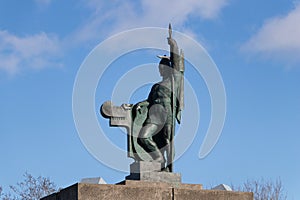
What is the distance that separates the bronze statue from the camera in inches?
488

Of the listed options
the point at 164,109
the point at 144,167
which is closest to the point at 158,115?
the point at 164,109

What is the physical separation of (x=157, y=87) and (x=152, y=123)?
2.44ft

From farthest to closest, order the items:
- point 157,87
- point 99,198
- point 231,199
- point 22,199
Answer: point 22,199
point 157,87
point 231,199
point 99,198

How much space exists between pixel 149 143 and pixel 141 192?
1237 mm

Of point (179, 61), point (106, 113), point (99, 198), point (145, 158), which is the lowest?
point (99, 198)

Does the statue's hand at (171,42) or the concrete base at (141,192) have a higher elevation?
the statue's hand at (171,42)

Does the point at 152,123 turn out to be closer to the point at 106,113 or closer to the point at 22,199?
the point at 106,113

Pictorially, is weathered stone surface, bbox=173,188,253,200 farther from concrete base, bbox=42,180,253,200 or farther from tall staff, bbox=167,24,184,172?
tall staff, bbox=167,24,184,172

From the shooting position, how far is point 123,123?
1245 cm

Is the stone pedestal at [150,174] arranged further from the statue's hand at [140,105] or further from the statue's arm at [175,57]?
the statue's arm at [175,57]

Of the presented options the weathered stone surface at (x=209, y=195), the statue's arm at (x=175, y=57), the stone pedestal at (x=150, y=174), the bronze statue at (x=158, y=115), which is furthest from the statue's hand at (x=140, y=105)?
the weathered stone surface at (x=209, y=195)

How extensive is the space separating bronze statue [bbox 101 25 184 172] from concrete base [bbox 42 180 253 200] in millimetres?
706

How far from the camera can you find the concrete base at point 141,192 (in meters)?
11.0

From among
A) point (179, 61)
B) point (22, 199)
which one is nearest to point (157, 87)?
point (179, 61)
